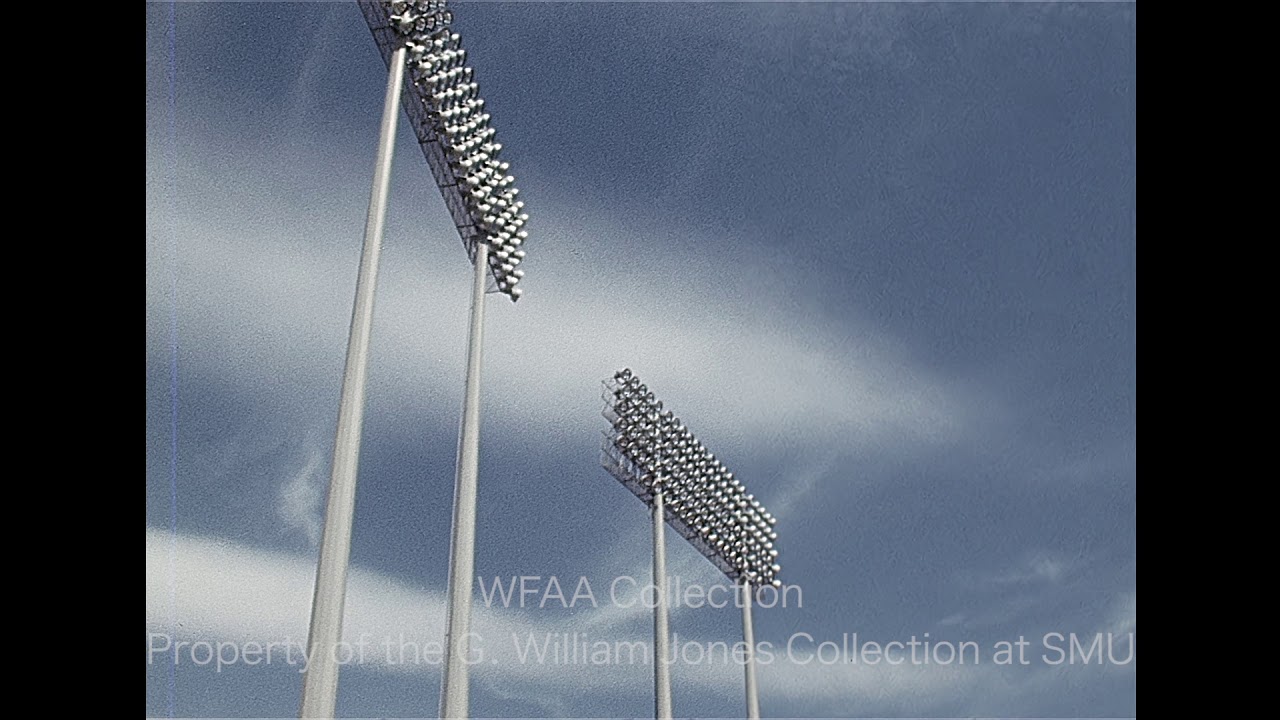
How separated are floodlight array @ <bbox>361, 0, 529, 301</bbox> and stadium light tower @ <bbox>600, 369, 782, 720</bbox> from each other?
30.7 ft

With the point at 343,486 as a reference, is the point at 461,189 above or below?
above

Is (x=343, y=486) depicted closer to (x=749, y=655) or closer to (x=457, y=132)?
(x=457, y=132)

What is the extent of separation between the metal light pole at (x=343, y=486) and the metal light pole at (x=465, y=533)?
4.43 m

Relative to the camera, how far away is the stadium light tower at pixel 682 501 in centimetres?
2795

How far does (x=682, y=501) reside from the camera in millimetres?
30375

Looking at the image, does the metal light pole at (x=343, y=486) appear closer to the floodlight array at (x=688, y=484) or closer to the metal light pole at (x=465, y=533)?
the metal light pole at (x=465, y=533)

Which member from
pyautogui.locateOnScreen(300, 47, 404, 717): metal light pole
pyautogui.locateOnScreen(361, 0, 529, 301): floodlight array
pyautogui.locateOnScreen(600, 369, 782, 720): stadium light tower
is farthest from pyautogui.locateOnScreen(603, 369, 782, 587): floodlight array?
pyautogui.locateOnScreen(300, 47, 404, 717): metal light pole

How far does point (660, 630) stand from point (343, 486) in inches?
598

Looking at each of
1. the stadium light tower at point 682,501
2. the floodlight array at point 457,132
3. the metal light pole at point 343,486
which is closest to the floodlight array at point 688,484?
the stadium light tower at point 682,501

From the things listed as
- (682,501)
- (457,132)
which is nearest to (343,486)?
(457,132)

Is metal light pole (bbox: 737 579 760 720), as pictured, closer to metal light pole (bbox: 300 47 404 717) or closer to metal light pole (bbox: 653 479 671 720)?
metal light pole (bbox: 653 479 671 720)
